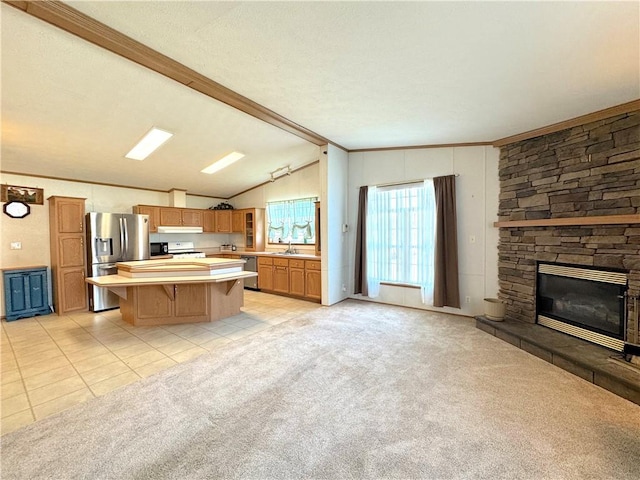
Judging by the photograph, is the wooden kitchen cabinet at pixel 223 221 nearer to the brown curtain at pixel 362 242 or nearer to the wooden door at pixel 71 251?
the wooden door at pixel 71 251

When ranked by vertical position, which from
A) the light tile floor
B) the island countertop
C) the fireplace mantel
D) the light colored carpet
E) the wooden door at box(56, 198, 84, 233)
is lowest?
the light colored carpet

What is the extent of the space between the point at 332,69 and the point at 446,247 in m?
3.14

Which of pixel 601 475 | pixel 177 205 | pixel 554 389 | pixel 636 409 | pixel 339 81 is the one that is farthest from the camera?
pixel 177 205

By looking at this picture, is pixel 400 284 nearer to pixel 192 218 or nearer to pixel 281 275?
pixel 281 275

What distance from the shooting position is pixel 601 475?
157 centimetres

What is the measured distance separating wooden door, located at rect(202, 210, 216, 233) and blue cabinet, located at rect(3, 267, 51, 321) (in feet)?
10.3

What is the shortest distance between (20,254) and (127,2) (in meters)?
5.06

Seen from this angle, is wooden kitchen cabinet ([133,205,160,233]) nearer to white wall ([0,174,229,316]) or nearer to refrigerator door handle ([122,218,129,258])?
white wall ([0,174,229,316])

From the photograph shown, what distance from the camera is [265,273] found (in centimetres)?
643

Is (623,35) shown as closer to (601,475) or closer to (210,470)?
(601,475)

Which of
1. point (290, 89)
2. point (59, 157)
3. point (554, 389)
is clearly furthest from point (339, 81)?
point (59, 157)

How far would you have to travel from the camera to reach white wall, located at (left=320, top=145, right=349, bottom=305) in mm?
5000

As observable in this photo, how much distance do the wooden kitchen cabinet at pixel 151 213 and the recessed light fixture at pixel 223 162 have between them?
1495 mm

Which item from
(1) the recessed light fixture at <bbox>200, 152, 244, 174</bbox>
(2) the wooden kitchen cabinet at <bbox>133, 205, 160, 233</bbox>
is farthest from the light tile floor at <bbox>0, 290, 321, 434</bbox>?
(1) the recessed light fixture at <bbox>200, 152, 244, 174</bbox>
